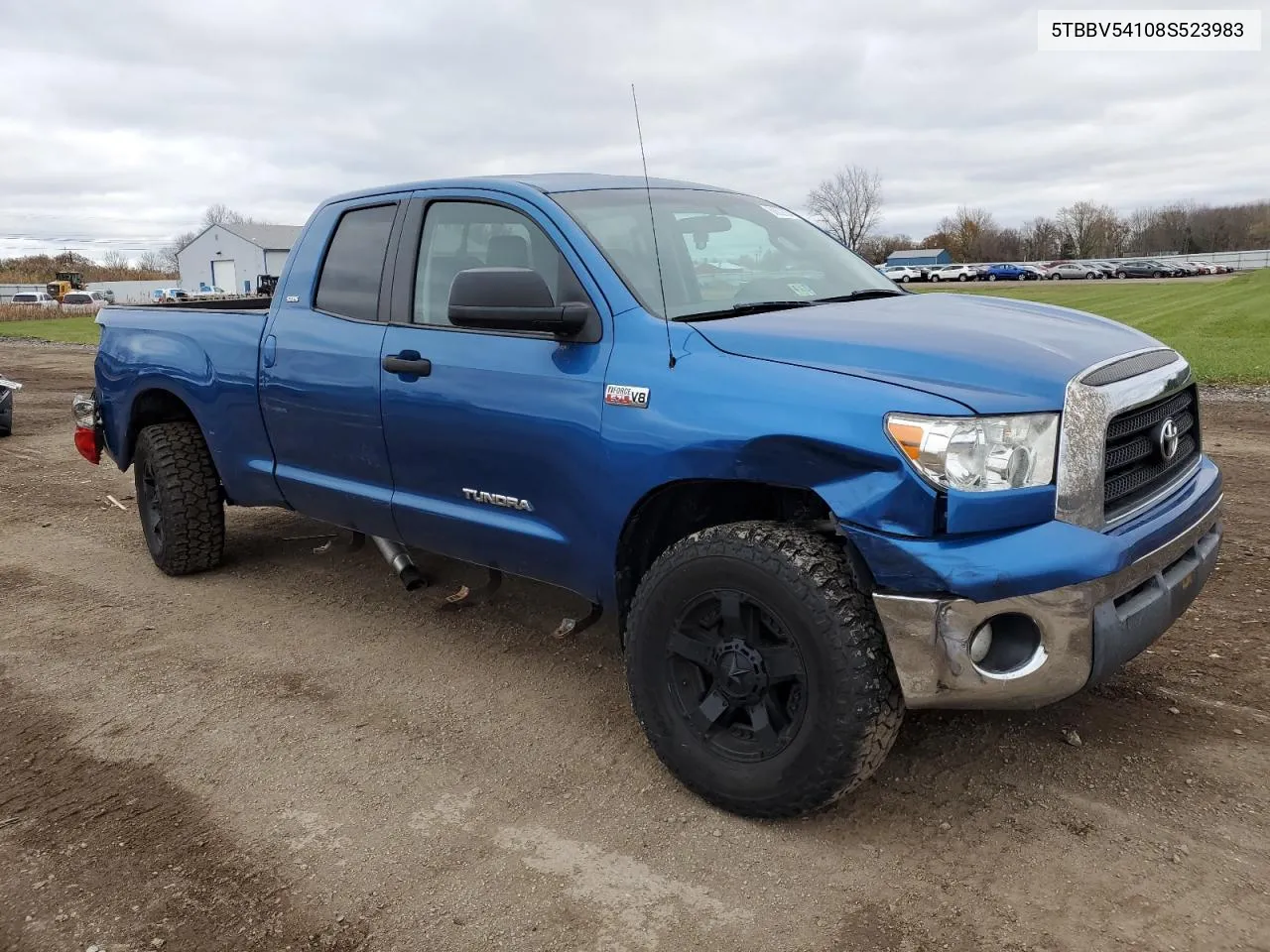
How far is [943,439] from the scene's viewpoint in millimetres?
2641

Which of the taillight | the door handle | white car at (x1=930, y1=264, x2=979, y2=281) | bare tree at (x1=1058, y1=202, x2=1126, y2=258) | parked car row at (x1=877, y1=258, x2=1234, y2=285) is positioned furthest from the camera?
bare tree at (x1=1058, y1=202, x2=1126, y2=258)

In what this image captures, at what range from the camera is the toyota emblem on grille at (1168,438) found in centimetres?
310

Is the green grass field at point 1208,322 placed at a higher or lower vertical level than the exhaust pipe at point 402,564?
higher

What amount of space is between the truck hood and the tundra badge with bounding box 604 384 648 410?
27 centimetres

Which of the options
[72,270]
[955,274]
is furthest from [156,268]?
[955,274]

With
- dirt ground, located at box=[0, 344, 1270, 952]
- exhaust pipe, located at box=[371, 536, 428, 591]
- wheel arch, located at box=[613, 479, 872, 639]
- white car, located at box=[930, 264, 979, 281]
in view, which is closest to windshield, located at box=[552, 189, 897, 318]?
wheel arch, located at box=[613, 479, 872, 639]

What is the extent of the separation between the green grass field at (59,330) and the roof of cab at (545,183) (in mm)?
24735

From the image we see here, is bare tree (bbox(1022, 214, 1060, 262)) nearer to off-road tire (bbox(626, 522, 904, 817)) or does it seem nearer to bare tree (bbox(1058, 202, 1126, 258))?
bare tree (bbox(1058, 202, 1126, 258))

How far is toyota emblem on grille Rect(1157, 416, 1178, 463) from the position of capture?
3.10 m

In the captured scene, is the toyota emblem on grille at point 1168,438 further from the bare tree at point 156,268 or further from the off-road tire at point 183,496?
the bare tree at point 156,268

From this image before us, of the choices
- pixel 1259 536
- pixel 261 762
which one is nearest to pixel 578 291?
pixel 261 762

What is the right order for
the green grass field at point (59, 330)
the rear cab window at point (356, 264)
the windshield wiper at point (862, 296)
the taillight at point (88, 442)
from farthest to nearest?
1. the green grass field at point (59, 330)
2. the taillight at point (88, 442)
3. the rear cab window at point (356, 264)
4. the windshield wiper at point (862, 296)

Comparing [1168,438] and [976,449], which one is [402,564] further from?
[1168,438]

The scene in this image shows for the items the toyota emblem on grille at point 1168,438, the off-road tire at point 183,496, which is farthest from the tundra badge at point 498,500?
the off-road tire at point 183,496
